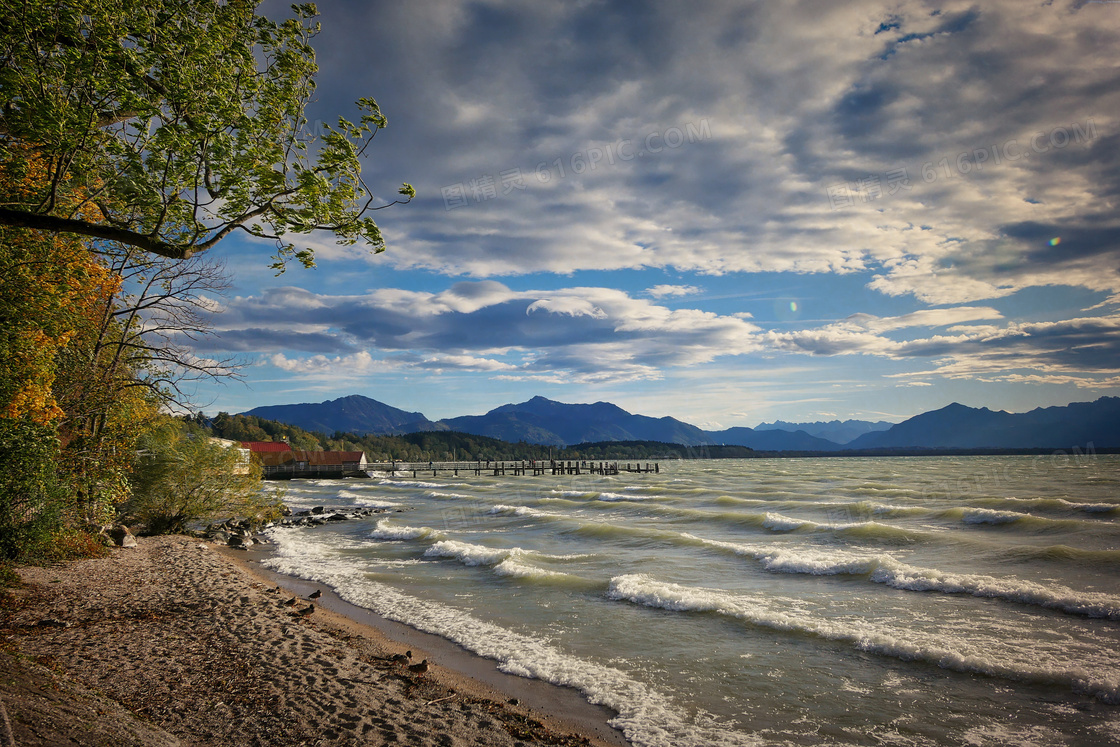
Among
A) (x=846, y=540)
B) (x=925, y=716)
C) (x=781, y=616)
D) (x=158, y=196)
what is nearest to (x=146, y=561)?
(x=158, y=196)

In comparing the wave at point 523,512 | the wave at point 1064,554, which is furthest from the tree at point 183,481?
the wave at point 1064,554

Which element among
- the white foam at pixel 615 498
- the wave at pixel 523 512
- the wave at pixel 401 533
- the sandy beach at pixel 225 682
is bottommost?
the white foam at pixel 615 498

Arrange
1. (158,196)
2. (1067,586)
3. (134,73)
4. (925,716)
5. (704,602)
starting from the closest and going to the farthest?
(134,73), (158,196), (925,716), (704,602), (1067,586)

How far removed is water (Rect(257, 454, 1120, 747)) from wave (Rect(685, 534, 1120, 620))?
6cm

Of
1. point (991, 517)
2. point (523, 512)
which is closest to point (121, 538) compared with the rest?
point (523, 512)

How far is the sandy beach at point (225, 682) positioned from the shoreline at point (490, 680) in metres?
0.04

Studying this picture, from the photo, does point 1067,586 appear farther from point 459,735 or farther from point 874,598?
point 459,735

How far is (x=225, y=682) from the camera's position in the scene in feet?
24.1

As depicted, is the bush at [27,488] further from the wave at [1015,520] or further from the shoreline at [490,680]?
the wave at [1015,520]

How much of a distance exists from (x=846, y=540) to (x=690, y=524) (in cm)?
787

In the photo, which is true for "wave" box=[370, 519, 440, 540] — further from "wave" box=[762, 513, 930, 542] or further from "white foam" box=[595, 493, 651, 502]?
"white foam" box=[595, 493, 651, 502]

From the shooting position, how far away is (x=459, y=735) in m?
6.39

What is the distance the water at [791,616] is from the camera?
751 centimetres

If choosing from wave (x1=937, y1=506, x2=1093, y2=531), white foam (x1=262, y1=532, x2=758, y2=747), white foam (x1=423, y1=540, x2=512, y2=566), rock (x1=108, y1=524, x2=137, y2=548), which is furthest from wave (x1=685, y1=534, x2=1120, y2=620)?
rock (x1=108, y1=524, x2=137, y2=548)
